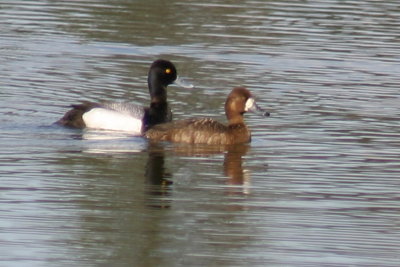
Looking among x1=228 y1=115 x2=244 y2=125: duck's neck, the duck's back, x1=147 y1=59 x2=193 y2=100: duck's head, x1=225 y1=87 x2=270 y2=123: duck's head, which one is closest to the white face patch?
x1=225 y1=87 x2=270 y2=123: duck's head

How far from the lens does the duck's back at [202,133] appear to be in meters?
15.0

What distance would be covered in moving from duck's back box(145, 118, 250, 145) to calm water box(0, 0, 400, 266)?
0.22 m

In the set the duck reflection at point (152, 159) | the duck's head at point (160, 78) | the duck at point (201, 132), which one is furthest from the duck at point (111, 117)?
the duck's head at point (160, 78)

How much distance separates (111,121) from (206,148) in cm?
150

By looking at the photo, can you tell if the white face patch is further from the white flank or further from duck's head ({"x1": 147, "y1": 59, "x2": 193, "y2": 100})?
duck's head ({"x1": 147, "y1": 59, "x2": 193, "y2": 100})

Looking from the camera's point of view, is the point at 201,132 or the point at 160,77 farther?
the point at 160,77

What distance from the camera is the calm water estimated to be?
32.5 ft

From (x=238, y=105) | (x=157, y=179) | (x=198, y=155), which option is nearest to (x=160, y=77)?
(x=238, y=105)

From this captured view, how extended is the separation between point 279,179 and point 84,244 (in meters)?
3.26

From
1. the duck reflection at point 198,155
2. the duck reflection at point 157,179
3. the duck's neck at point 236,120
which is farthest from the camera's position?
A: the duck's neck at point 236,120

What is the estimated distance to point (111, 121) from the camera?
15.8 metres

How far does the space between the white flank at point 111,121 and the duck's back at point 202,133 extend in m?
0.59

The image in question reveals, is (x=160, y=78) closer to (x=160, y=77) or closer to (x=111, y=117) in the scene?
(x=160, y=77)

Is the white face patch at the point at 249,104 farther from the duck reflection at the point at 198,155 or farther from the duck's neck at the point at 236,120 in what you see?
the duck reflection at the point at 198,155
